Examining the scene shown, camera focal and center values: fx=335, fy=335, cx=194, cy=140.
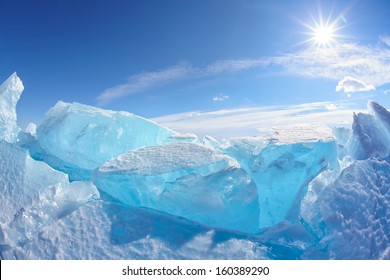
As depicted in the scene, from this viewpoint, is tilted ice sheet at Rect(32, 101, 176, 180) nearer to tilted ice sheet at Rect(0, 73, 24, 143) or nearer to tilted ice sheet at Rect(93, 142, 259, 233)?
tilted ice sheet at Rect(0, 73, 24, 143)

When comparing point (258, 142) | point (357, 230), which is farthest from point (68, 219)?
point (357, 230)

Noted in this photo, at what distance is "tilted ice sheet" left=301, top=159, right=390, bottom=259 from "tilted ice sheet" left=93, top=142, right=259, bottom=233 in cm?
60

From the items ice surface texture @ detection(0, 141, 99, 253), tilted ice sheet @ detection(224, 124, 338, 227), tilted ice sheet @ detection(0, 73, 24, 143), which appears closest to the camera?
ice surface texture @ detection(0, 141, 99, 253)

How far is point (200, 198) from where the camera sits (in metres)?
3.03

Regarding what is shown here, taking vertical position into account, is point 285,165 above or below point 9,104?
below

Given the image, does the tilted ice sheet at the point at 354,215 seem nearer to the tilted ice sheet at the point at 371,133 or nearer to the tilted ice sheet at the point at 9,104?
the tilted ice sheet at the point at 371,133

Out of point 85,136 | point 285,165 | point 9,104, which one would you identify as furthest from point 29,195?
point 285,165

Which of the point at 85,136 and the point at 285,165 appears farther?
the point at 85,136

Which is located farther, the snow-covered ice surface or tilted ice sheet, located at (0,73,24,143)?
tilted ice sheet, located at (0,73,24,143)

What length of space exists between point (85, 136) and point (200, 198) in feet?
5.50

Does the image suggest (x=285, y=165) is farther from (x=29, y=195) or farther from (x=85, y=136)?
(x=29, y=195)

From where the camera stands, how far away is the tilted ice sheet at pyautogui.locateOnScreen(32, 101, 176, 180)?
3.91 m

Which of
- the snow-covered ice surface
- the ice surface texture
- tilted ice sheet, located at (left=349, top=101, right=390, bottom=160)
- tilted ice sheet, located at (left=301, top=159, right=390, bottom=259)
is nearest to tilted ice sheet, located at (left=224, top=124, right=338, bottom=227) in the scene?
the snow-covered ice surface
